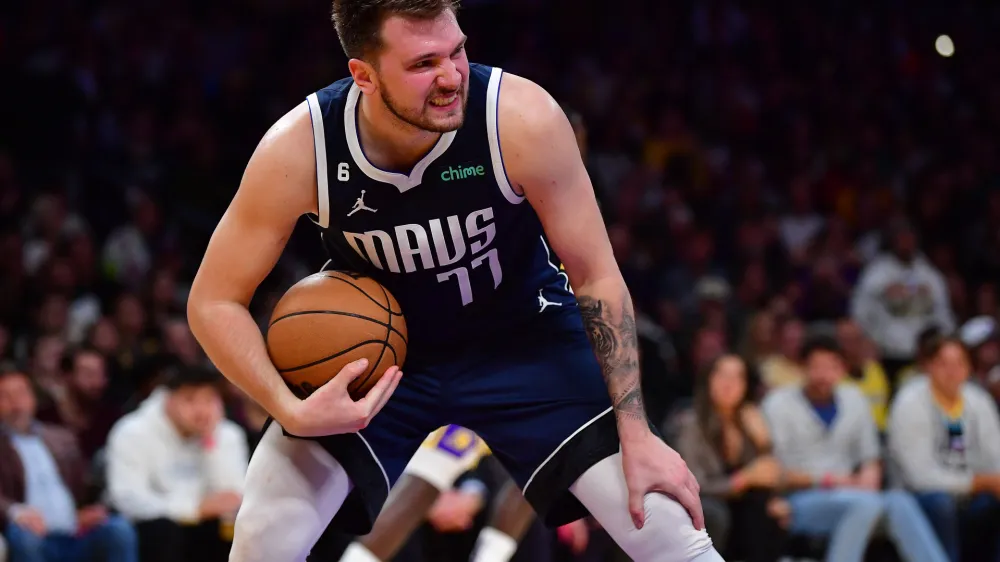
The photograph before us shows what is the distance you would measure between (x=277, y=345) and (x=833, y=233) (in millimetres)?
8514

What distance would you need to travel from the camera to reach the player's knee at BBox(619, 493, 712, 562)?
10.2 ft

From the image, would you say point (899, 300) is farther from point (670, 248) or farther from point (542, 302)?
point (542, 302)

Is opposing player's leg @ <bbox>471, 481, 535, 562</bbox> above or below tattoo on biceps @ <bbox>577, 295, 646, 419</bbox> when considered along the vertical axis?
below

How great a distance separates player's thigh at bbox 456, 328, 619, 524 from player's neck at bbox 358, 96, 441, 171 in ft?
1.94

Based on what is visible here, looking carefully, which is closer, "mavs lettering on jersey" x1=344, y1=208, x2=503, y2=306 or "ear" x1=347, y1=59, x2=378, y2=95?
"ear" x1=347, y1=59, x2=378, y2=95

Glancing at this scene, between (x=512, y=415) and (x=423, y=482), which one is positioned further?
(x=423, y=482)

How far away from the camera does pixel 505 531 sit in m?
5.65

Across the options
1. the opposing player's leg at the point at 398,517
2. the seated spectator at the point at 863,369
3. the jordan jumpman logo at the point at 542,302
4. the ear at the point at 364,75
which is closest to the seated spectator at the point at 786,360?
the seated spectator at the point at 863,369

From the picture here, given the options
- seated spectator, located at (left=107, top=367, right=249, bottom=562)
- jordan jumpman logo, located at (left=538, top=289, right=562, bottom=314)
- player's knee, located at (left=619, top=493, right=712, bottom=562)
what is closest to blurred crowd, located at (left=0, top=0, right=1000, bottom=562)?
seated spectator, located at (left=107, top=367, right=249, bottom=562)

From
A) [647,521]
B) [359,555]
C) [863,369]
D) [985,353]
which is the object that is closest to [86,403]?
[359,555]

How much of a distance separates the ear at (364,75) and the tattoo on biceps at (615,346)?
2.51ft

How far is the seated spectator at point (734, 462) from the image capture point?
23.5 feet

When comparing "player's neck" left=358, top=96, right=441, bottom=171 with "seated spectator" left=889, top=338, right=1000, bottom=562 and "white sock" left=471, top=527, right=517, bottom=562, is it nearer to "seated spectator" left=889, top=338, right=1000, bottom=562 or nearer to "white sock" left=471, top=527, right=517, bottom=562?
"white sock" left=471, top=527, right=517, bottom=562

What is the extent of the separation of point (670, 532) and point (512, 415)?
0.54 m
